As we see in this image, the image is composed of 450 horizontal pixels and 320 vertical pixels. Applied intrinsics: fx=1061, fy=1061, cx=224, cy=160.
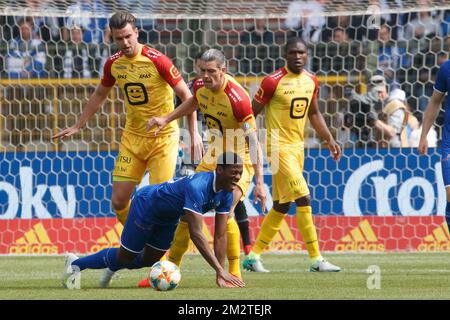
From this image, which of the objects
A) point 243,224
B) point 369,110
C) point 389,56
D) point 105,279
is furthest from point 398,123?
point 105,279

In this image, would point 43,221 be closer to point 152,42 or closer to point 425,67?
point 152,42

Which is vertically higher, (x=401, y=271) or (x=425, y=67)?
(x=425, y=67)

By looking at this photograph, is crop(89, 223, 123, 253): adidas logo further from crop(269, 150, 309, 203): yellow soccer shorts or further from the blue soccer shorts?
the blue soccer shorts

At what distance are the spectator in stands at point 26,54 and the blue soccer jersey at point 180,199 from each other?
710 cm

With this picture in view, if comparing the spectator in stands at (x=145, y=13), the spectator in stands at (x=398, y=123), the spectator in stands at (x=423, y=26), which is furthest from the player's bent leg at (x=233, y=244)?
the spectator in stands at (x=423, y=26)

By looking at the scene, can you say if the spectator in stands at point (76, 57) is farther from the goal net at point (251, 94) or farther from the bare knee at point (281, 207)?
the bare knee at point (281, 207)

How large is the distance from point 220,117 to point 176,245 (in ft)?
3.95

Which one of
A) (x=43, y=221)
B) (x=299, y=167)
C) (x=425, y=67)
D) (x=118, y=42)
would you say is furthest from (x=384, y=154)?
(x=118, y=42)

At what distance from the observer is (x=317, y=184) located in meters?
14.1

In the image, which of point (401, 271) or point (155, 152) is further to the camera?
point (401, 271)

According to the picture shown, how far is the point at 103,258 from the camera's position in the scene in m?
8.69

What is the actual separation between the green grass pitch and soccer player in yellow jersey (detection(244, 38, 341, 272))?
0.36 metres

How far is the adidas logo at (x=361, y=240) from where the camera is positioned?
13875mm

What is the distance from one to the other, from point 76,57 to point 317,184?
405 cm
